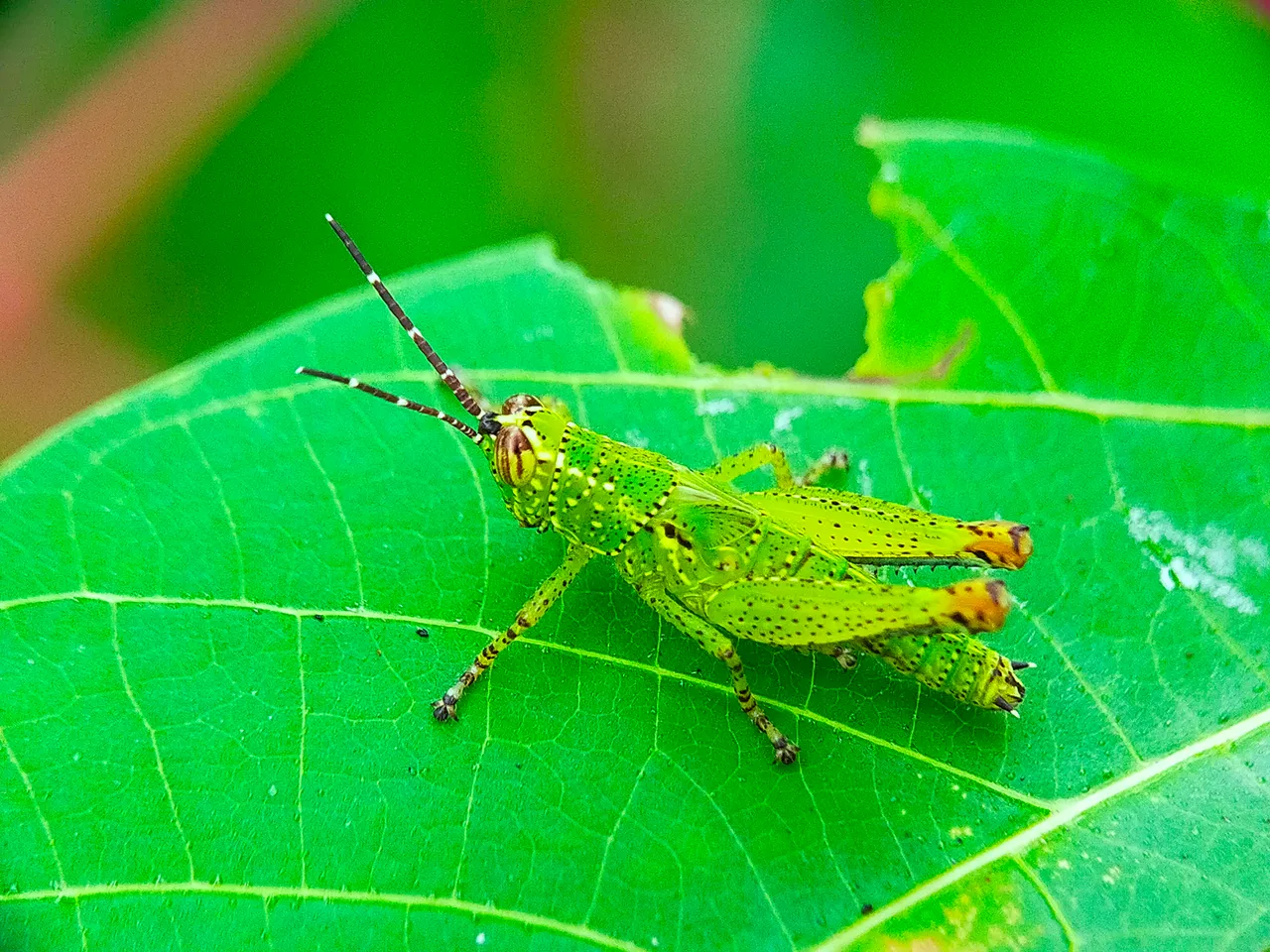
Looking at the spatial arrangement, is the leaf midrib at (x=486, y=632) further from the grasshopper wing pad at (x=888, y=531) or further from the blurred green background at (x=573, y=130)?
the blurred green background at (x=573, y=130)

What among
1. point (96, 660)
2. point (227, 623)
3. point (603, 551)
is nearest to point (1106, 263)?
point (603, 551)

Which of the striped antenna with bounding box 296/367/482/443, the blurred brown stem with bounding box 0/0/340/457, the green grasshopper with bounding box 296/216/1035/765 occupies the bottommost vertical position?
the green grasshopper with bounding box 296/216/1035/765

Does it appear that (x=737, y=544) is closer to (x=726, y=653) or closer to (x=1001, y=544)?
(x=726, y=653)

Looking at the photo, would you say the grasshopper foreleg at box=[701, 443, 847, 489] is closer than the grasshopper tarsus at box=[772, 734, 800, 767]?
No

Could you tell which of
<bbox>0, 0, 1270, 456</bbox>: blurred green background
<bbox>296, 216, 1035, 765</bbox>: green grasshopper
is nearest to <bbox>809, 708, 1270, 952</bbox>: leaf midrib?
<bbox>296, 216, 1035, 765</bbox>: green grasshopper

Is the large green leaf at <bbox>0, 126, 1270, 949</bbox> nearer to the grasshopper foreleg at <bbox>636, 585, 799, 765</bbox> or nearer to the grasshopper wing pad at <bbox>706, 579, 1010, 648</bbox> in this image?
the grasshopper foreleg at <bbox>636, 585, 799, 765</bbox>

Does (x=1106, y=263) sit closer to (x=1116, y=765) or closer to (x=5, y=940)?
(x=1116, y=765)
